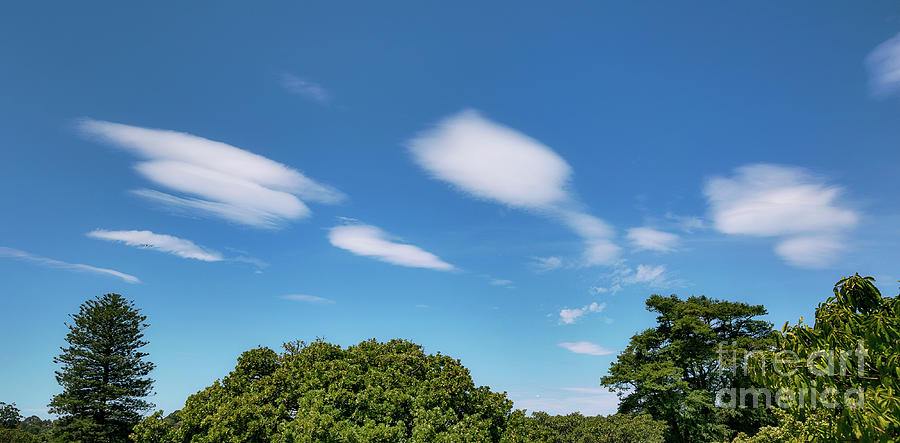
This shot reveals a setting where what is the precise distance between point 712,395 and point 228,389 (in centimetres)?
3118

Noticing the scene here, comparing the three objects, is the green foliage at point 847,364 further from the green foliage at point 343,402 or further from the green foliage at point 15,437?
the green foliage at point 15,437

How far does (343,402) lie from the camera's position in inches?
698

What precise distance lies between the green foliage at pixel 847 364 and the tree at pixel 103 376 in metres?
45.5

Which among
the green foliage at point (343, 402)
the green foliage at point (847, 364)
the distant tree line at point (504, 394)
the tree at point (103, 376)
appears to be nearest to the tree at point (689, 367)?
the distant tree line at point (504, 394)

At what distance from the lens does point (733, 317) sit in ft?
130

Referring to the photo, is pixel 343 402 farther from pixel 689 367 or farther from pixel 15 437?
pixel 15 437

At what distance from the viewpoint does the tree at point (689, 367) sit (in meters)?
33.9

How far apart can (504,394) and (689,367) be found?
78.3 feet

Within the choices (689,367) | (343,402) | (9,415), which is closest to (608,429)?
(689,367)

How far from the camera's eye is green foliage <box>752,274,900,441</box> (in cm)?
847

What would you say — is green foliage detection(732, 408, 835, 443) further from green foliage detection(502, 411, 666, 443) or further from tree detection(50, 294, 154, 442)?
tree detection(50, 294, 154, 442)

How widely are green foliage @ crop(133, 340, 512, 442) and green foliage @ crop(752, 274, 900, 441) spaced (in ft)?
33.2

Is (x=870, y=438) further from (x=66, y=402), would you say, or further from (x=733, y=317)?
(x=66, y=402)

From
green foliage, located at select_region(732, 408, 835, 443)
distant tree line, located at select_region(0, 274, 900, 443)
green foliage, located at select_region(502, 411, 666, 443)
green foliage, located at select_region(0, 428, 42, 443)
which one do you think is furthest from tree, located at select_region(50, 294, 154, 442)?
green foliage, located at select_region(732, 408, 835, 443)
